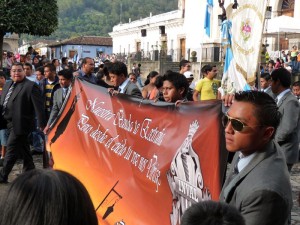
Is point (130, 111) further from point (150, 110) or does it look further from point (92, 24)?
point (92, 24)

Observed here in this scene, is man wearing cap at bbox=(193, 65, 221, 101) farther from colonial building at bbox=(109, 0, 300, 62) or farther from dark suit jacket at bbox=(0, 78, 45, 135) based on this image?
colonial building at bbox=(109, 0, 300, 62)

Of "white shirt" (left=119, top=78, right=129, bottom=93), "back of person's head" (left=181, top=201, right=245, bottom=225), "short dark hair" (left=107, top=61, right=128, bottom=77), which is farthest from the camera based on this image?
"short dark hair" (left=107, top=61, right=128, bottom=77)

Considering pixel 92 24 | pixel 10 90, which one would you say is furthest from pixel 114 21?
pixel 10 90

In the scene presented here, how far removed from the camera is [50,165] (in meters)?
5.73

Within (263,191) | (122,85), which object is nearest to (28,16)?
(122,85)

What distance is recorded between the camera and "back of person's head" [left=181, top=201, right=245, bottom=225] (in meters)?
1.75

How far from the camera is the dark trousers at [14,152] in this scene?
20.8 feet

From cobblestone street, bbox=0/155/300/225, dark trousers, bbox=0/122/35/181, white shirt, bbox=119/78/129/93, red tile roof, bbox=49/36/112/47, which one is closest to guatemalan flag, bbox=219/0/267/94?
white shirt, bbox=119/78/129/93

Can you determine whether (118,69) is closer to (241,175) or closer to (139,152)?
(139,152)

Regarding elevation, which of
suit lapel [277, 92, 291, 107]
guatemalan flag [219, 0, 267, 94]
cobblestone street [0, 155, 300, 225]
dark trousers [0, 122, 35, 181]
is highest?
guatemalan flag [219, 0, 267, 94]

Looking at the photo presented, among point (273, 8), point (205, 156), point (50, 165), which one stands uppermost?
point (273, 8)

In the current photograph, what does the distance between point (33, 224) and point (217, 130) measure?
7.22 feet

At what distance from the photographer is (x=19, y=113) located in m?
6.47

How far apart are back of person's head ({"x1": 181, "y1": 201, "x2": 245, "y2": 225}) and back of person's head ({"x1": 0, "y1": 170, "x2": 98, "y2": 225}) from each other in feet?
1.29
